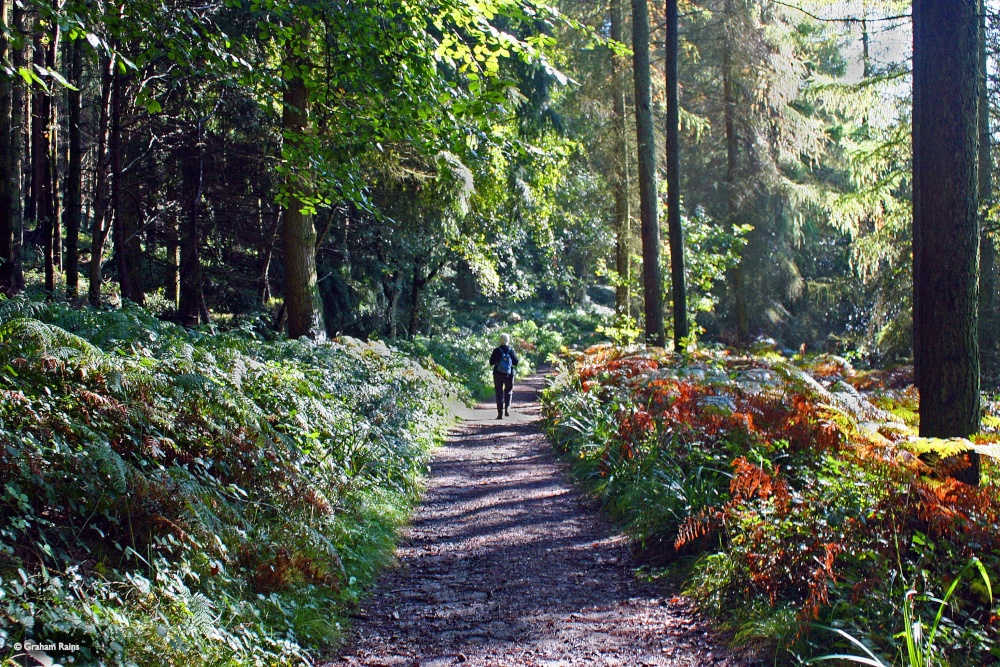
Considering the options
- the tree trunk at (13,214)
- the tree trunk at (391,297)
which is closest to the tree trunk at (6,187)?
the tree trunk at (13,214)

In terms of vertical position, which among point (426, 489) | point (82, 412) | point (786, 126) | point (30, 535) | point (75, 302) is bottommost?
point (426, 489)

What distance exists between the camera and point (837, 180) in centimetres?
2884

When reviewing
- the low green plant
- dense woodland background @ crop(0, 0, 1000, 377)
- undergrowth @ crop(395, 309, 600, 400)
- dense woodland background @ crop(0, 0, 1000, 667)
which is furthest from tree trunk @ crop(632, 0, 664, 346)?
the low green plant

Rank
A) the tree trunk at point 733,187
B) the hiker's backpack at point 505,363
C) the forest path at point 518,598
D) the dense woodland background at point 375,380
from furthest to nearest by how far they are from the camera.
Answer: the tree trunk at point 733,187 < the hiker's backpack at point 505,363 < the forest path at point 518,598 < the dense woodland background at point 375,380

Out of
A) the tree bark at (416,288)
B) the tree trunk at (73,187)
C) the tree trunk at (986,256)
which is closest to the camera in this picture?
the tree trunk at (73,187)

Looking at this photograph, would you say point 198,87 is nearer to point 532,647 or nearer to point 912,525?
point 532,647

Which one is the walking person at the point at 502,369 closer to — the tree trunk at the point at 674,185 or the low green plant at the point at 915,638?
the tree trunk at the point at 674,185

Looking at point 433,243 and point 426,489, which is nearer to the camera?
point 426,489

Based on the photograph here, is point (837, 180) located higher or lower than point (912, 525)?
higher

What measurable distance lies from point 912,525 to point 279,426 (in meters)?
5.13

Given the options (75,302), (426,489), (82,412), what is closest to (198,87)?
(75,302)

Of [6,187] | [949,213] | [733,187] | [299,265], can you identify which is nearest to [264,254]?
[299,265]

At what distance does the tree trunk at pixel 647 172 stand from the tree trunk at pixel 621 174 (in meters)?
5.55

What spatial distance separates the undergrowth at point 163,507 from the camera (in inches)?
127
